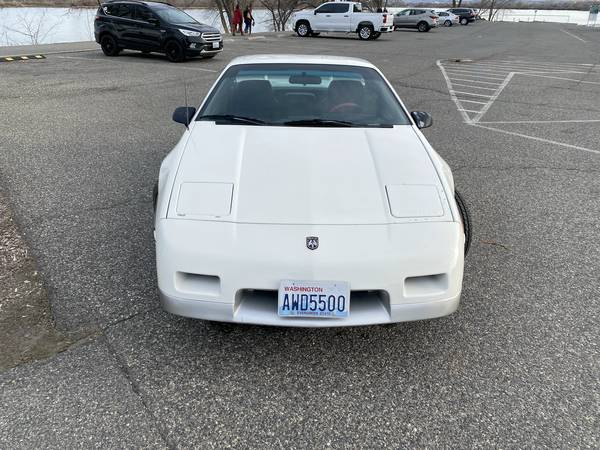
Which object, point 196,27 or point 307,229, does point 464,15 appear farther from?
point 307,229

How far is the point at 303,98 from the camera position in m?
3.59

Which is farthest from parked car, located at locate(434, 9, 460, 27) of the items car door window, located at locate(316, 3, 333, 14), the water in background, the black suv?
the black suv

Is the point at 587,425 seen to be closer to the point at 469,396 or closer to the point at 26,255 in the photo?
the point at 469,396

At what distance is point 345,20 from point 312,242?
2576 centimetres

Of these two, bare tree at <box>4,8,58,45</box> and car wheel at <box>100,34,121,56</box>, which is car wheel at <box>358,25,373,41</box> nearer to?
car wheel at <box>100,34,121,56</box>

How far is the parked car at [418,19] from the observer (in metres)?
36.2

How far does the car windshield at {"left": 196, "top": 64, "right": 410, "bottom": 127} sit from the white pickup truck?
2358 cm

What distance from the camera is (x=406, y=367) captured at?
249 cm

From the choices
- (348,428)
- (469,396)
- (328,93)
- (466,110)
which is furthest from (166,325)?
(466,110)

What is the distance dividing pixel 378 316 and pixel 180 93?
862 cm

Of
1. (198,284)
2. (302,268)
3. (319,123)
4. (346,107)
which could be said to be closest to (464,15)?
(346,107)

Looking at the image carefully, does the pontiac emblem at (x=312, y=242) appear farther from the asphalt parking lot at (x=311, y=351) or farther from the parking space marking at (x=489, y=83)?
the parking space marking at (x=489, y=83)

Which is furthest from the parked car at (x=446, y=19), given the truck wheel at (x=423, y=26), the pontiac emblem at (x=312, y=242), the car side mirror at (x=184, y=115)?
the pontiac emblem at (x=312, y=242)

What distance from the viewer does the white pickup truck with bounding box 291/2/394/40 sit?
997 inches
